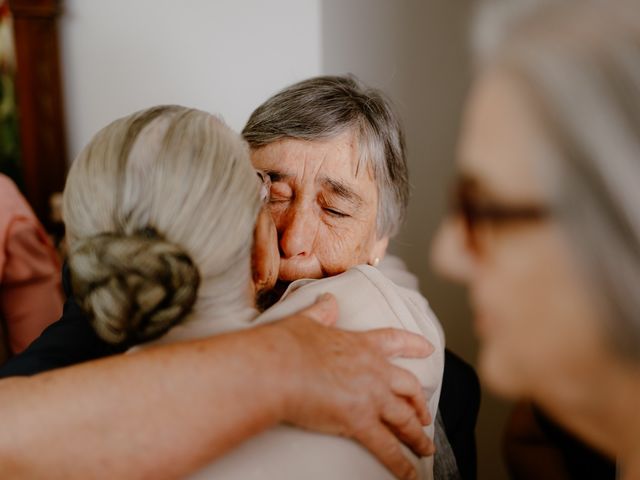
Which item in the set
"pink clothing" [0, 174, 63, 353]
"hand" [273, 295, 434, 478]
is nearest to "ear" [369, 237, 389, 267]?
"hand" [273, 295, 434, 478]

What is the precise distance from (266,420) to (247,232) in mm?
243

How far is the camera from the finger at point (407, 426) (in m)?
0.74

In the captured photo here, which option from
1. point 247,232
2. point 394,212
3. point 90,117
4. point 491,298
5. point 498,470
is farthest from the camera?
point 90,117

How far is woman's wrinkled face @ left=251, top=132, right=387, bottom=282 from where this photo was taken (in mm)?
1206

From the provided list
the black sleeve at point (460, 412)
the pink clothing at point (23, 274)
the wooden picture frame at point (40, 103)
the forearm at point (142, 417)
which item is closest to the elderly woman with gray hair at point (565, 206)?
the forearm at point (142, 417)

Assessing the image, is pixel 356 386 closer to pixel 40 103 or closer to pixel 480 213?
pixel 480 213

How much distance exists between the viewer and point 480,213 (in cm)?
58

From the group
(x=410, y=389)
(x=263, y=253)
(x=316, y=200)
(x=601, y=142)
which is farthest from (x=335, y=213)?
(x=601, y=142)

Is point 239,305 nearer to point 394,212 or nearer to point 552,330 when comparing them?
point 552,330

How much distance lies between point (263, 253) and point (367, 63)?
3.48ft

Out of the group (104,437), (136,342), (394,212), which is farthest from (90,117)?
(104,437)

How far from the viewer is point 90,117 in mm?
2395

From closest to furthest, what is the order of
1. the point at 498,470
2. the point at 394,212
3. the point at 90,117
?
the point at 394,212 → the point at 498,470 → the point at 90,117

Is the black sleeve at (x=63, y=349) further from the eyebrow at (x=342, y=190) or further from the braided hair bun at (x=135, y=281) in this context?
the eyebrow at (x=342, y=190)
